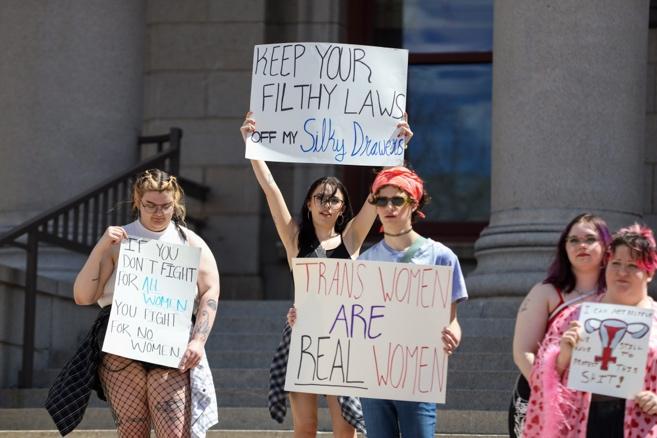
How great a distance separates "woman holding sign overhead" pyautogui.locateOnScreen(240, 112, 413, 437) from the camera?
7723mm

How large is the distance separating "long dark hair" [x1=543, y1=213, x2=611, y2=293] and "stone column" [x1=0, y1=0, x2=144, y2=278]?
6.91 meters

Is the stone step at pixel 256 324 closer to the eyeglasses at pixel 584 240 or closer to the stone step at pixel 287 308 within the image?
the stone step at pixel 287 308

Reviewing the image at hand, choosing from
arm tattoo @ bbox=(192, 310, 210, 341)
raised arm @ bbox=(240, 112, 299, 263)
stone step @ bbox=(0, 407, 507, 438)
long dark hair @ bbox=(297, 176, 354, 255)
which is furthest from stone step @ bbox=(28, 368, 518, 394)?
arm tattoo @ bbox=(192, 310, 210, 341)

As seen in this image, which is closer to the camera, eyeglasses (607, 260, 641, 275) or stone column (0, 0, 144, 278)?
eyeglasses (607, 260, 641, 275)

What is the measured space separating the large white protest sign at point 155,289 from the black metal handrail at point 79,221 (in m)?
2.95

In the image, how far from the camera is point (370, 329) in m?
7.39

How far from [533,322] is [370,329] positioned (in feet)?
3.17

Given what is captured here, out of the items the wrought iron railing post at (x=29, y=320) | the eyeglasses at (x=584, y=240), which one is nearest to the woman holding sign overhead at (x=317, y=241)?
the eyeglasses at (x=584, y=240)

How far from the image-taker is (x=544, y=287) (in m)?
6.70

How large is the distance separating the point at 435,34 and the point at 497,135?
11.2 feet

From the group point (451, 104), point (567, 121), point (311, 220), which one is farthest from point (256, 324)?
point (311, 220)

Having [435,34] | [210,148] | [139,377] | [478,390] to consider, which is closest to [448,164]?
[435,34]

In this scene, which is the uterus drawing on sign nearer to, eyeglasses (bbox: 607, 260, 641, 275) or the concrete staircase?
eyeglasses (bbox: 607, 260, 641, 275)

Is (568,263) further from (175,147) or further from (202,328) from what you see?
(175,147)
